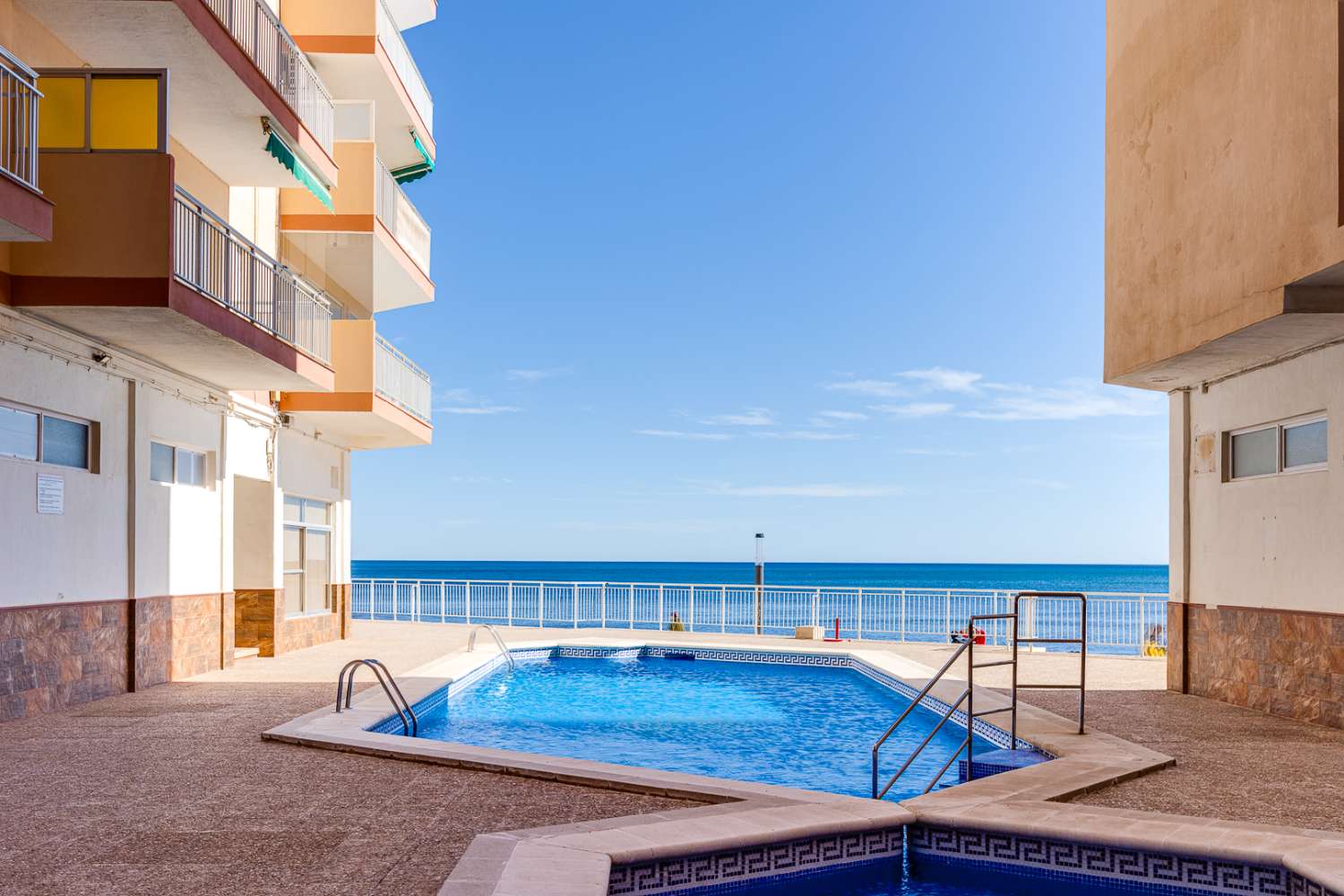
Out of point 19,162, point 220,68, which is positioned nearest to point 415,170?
point 220,68

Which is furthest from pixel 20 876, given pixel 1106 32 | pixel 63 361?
pixel 1106 32

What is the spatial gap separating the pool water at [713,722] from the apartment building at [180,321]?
3.59 meters

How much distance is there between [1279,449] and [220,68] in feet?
36.6

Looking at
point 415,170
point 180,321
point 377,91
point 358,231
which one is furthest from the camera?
point 415,170

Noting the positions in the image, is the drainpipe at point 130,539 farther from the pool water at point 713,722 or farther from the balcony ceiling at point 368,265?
Answer: the balcony ceiling at point 368,265

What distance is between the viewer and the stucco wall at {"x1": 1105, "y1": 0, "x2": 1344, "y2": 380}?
859 centimetres

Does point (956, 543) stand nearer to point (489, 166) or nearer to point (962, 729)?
point (489, 166)

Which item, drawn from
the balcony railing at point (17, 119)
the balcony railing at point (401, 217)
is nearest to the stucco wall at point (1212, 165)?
the balcony railing at point (17, 119)

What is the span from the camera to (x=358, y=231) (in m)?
16.1

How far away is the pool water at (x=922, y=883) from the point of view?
19.4ft

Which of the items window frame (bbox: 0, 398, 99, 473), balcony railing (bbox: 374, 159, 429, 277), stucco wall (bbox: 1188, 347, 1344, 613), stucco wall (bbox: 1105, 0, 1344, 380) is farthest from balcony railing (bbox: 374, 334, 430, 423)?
stucco wall (bbox: 1188, 347, 1344, 613)

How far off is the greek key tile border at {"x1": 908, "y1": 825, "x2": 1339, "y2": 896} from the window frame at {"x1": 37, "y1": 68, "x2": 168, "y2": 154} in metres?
8.39

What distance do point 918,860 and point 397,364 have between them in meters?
13.7

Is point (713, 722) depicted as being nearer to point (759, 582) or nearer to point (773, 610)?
point (759, 582)
